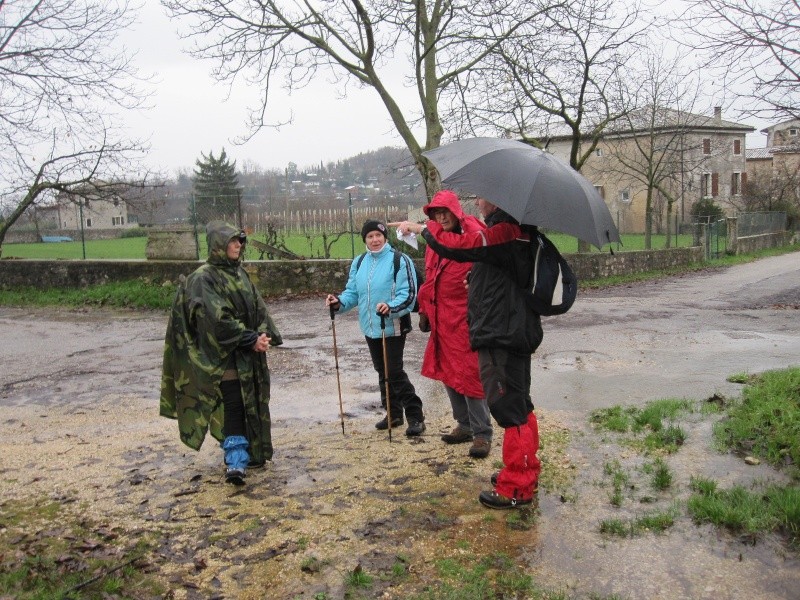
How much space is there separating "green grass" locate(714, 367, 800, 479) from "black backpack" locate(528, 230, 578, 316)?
190 cm

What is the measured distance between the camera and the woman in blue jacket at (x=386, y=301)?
623cm

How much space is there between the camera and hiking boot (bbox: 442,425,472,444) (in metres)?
5.96

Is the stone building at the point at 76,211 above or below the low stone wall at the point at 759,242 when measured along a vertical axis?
above

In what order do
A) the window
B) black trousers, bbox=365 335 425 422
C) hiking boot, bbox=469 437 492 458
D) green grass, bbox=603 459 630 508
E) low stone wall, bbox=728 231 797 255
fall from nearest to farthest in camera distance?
green grass, bbox=603 459 630 508, hiking boot, bbox=469 437 492 458, black trousers, bbox=365 335 425 422, low stone wall, bbox=728 231 797 255, the window

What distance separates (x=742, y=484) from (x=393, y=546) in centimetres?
227

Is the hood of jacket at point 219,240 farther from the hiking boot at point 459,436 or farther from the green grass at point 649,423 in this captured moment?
the green grass at point 649,423

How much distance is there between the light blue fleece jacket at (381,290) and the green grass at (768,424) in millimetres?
2582

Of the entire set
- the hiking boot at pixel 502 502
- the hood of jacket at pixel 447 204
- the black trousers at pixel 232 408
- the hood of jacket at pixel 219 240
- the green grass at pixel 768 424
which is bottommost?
the hiking boot at pixel 502 502

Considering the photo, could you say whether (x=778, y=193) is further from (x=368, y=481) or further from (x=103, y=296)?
(x=368, y=481)

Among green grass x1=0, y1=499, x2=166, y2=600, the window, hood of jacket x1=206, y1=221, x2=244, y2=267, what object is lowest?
green grass x1=0, y1=499, x2=166, y2=600

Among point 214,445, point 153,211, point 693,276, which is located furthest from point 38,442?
point 693,276

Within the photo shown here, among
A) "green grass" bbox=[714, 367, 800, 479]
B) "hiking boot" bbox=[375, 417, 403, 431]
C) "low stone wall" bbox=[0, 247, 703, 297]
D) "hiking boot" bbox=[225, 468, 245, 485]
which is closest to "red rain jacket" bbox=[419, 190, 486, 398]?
"hiking boot" bbox=[375, 417, 403, 431]

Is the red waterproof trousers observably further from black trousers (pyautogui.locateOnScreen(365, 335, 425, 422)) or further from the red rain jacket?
black trousers (pyautogui.locateOnScreen(365, 335, 425, 422))

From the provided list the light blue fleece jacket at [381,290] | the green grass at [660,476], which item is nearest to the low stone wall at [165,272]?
the light blue fleece jacket at [381,290]
